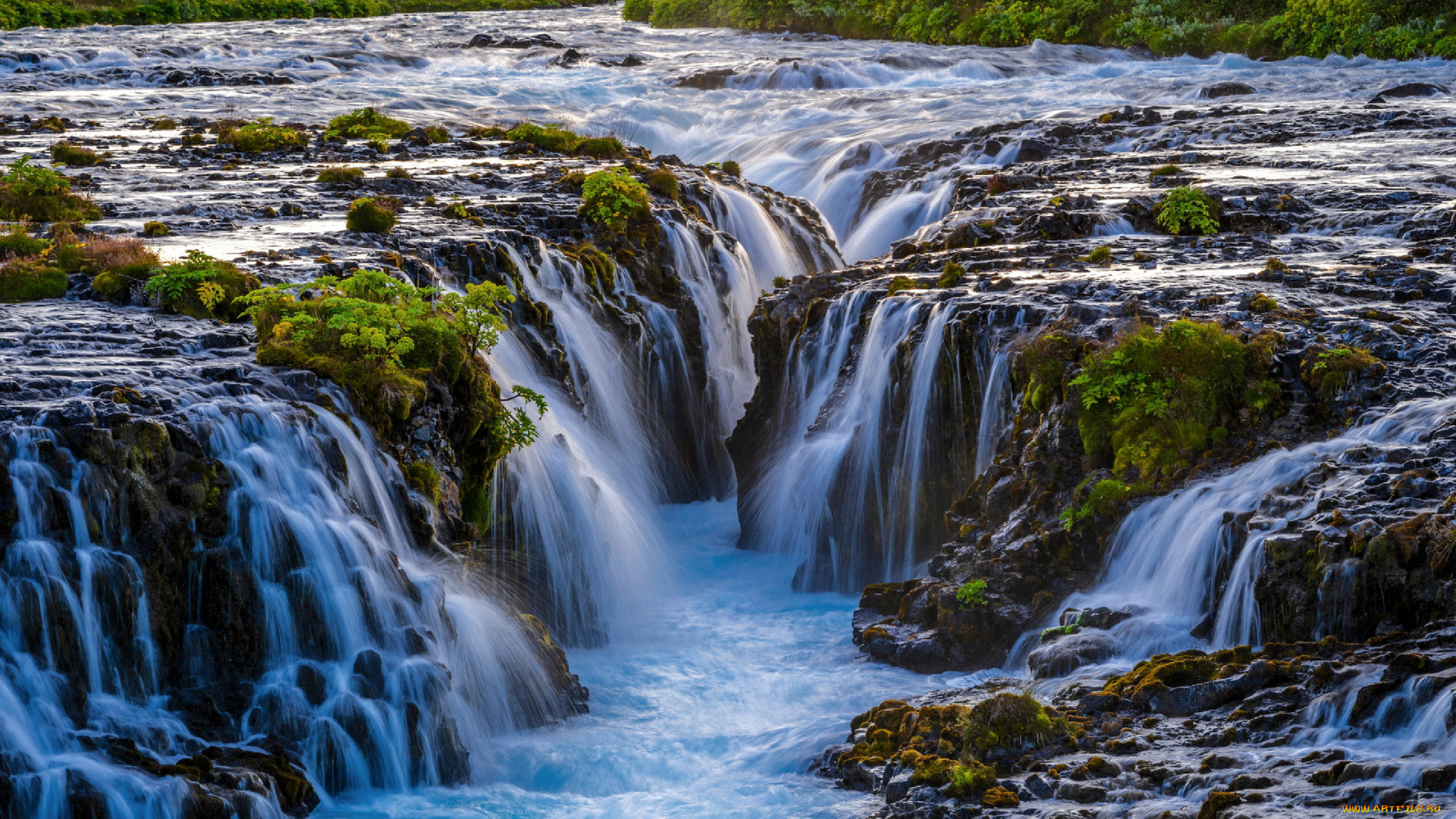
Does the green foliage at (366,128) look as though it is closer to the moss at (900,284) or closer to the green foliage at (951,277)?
the moss at (900,284)

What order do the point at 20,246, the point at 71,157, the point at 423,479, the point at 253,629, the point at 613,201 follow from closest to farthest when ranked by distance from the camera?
the point at 253,629 < the point at 423,479 < the point at 20,246 < the point at 613,201 < the point at 71,157

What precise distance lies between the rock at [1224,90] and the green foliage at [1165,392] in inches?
744

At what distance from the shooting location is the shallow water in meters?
8.34

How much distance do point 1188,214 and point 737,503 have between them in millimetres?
7289

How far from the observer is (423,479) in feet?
32.6

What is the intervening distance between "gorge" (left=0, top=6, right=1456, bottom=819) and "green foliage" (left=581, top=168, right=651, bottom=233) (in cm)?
13

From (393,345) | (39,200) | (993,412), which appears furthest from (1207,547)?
(39,200)

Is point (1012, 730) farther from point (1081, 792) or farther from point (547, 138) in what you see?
point (547, 138)

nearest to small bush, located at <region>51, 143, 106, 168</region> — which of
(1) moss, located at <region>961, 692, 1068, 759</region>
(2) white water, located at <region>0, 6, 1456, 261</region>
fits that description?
(2) white water, located at <region>0, 6, 1456, 261</region>

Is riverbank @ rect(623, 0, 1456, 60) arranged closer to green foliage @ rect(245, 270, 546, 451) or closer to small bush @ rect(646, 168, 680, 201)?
small bush @ rect(646, 168, 680, 201)

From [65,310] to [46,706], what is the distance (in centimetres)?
541

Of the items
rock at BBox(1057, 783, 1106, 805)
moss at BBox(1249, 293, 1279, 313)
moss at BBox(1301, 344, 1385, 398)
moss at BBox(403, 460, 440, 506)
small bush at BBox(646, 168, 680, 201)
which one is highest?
small bush at BBox(646, 168, 680, 201)

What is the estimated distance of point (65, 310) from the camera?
1120 centimetres

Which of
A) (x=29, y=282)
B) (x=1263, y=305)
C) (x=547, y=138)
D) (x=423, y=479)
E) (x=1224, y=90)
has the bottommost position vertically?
(x=423, y=479)
